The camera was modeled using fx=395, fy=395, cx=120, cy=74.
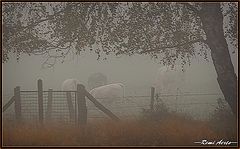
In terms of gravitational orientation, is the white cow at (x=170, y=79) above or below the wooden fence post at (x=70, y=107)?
above

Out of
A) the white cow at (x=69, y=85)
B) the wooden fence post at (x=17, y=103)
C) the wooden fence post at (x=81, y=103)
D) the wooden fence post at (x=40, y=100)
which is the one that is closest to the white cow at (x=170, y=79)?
the wooden fence post at (x=81, y=103)

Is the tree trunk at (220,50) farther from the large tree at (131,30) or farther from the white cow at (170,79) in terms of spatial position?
the white cow at (170,79)

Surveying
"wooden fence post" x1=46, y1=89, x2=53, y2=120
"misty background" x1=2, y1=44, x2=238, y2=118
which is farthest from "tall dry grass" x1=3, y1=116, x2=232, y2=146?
"misty background" x1=2, y1=44, x2=238, y2=118

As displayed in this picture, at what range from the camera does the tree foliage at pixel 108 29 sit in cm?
633

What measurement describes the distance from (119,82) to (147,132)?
0.93m

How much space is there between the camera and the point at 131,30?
21.4ft

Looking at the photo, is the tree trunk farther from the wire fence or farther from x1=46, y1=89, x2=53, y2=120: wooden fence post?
x1=46, y1=89, x2=53, y2=120: wooden fence post

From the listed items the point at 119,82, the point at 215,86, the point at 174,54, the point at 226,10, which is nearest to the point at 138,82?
the point at 119,82

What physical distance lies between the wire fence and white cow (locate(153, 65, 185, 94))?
0.49ft

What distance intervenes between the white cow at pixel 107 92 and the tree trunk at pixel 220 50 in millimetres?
1624

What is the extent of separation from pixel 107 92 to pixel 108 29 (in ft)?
3.43

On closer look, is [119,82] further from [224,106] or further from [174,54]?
[224,106]

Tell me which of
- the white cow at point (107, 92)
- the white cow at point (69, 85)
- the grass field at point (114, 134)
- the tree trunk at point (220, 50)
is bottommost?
the grass field at point (114, 134)

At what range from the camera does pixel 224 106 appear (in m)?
6.49
